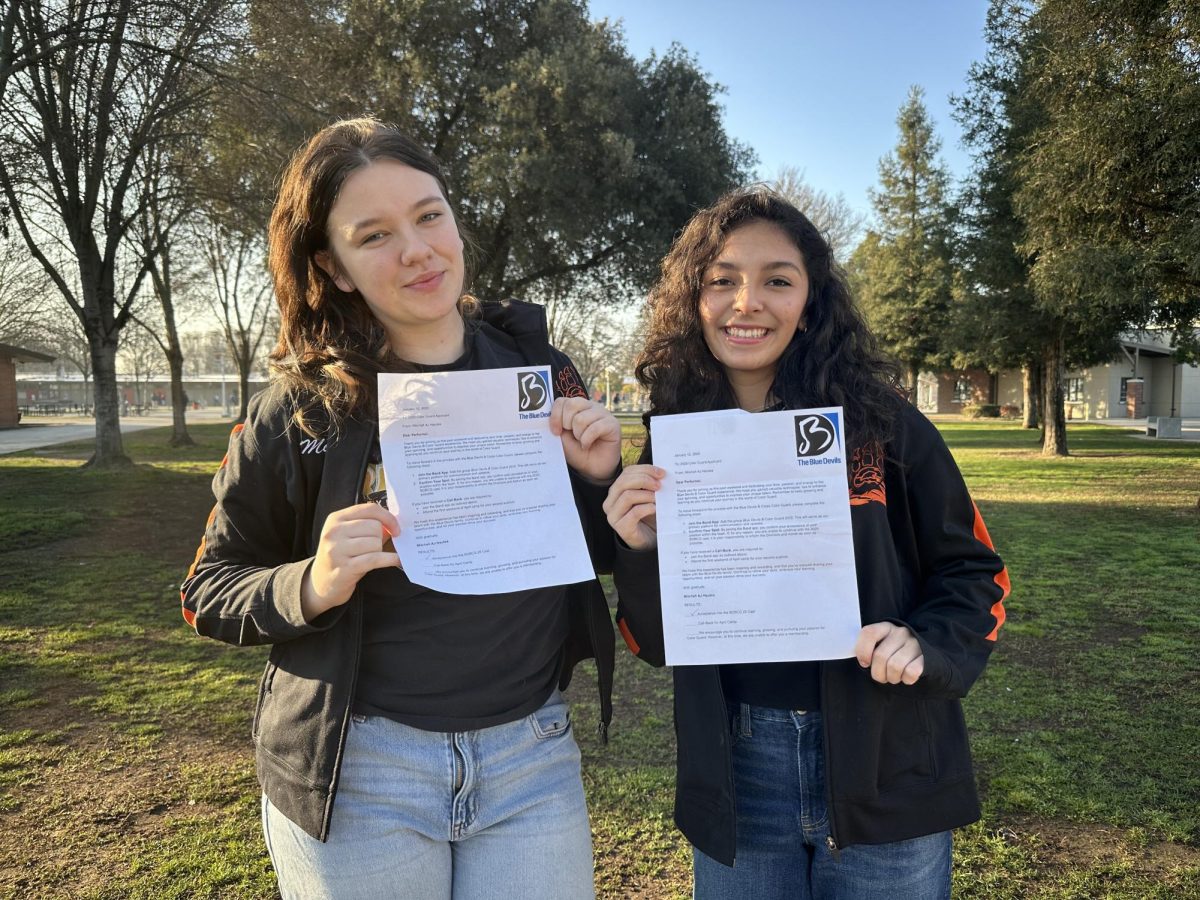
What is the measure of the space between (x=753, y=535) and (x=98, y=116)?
1511 centimetres

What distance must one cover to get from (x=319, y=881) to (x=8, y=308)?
44231mm

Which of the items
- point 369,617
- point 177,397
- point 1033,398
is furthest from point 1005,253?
point 177,397

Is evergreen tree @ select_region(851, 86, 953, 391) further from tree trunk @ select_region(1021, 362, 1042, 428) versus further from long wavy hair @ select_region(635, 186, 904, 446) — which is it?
long wavy hair @ select_region(635, 186, 904, 446)

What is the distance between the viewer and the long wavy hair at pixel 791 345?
1858 mm

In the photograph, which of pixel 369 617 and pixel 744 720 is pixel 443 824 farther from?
pixel 744 720

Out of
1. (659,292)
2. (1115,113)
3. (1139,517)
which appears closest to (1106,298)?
(1115,113)

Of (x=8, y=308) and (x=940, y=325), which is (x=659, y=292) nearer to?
(x=940, y=325)

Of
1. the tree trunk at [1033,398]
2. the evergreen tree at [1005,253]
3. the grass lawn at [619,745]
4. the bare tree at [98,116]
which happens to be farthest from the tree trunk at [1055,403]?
the bare tree at [98,116]

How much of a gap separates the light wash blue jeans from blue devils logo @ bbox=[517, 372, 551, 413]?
677mm

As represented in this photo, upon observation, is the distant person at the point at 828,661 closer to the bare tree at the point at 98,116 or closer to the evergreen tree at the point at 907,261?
the bare tree at the point at 98,116

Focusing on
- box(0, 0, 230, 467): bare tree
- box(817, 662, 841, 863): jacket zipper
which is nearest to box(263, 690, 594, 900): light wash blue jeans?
box(817, 662, 841, 863): jacket zipper

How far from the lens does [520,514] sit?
1.66 meters

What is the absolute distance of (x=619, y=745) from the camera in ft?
→ 14.4

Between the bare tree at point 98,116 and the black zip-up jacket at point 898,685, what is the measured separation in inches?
407
